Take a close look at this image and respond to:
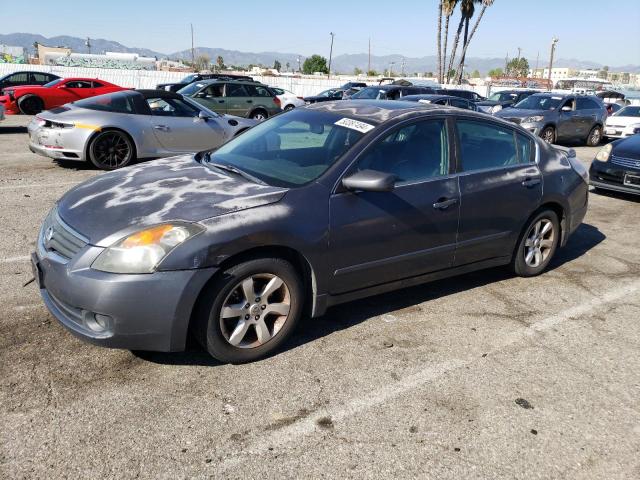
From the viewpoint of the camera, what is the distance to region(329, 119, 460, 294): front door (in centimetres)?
375

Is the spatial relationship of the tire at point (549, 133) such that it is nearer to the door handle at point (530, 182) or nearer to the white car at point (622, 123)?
the white car at point (622, 123)

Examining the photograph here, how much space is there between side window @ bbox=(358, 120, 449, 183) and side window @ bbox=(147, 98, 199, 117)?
20.9 feet

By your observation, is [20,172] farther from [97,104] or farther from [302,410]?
[302,410]

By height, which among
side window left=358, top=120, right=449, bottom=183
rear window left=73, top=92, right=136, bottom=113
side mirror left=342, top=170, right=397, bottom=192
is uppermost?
rear window left=73, top=92, right=136, bottom=113

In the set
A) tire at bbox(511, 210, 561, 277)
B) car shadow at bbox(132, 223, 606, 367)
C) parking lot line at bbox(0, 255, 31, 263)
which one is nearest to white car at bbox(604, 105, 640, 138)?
car shadow at bbox(132, 223, 606, 367)

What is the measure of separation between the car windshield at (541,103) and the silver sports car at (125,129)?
1046 cm

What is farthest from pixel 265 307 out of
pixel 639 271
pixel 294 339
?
pixel 639 271

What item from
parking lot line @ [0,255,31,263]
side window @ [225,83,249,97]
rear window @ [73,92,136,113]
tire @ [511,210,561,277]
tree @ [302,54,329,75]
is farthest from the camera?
tree @ [302,54,329,75]

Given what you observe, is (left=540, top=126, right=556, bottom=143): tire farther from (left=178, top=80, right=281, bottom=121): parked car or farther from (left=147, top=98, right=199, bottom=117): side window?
(left=147, top=98, right=199, bottom=117): side window

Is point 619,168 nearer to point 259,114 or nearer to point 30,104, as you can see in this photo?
point 259,114

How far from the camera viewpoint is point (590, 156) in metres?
15.1

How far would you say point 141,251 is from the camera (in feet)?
10.2

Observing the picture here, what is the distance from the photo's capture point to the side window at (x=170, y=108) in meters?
9.59

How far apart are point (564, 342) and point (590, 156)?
12.7 meters
